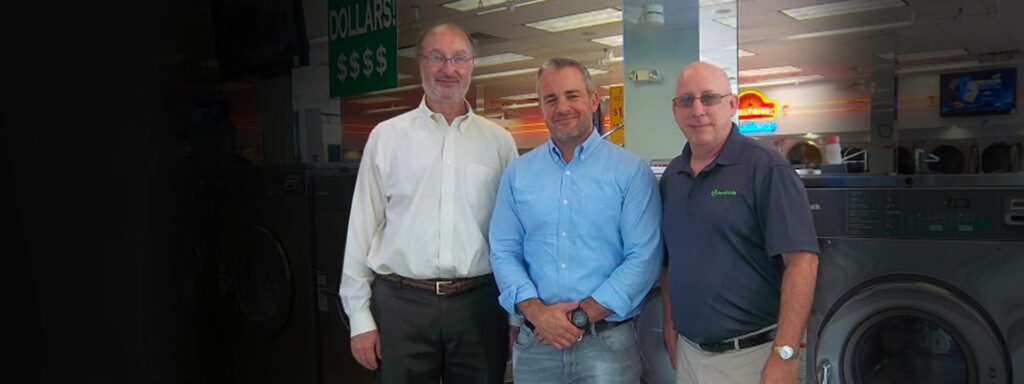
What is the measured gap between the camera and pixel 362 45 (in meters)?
3.14

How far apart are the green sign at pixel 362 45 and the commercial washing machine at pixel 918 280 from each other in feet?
5.89

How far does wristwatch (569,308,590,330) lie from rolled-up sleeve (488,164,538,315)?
3.6 inches

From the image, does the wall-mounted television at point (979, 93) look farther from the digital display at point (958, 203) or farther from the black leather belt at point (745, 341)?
the black leather belt at point (745, 341)

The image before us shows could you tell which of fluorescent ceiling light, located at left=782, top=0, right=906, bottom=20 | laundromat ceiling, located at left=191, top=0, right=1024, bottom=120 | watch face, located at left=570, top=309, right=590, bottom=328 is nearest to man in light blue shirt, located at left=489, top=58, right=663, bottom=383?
watch face, located at left=570, top=309, right=590, bottom=328

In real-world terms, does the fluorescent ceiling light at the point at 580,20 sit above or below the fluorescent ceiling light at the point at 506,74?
above

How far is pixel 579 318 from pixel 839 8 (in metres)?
6.84

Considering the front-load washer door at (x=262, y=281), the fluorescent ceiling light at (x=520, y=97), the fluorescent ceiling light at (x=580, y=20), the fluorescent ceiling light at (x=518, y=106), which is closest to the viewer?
the front-load washer door at (x=262, y=281)

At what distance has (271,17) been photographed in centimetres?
230

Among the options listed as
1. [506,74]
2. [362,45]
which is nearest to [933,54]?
[506,74]

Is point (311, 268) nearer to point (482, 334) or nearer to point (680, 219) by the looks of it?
point (482, 334)

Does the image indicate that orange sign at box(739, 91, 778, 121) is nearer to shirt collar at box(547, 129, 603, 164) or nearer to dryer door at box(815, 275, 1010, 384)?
dryer door at box(815, 275, 1010, 384)

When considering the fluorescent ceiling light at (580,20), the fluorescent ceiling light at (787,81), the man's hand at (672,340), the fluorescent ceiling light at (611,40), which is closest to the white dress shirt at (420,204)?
the man's hand at (672,340)

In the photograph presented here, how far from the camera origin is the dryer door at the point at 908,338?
2.08 m

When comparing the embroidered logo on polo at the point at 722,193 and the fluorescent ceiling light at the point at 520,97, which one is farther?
the fluorescent ceiling light at the point at 520,97
